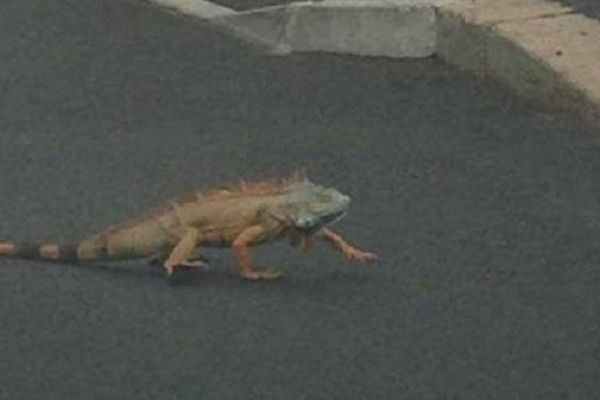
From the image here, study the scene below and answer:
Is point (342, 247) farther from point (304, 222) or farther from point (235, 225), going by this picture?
point (235, 225)

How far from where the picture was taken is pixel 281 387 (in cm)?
423

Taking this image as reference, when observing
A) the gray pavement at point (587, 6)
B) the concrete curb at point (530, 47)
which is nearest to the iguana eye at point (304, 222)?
the concrete curb at point (530, 47)

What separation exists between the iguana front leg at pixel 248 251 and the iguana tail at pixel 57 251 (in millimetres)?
351

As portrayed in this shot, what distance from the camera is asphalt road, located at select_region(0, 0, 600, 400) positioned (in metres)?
4.34

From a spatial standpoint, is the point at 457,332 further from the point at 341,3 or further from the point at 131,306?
the point at 341,3

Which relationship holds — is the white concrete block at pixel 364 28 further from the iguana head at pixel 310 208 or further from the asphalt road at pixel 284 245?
the iguana head at pixel 310 208

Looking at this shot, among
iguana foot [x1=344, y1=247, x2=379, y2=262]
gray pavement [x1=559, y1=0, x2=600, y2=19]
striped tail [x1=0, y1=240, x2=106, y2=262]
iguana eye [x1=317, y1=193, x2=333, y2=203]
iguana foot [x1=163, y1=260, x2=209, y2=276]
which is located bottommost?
striped tail [x1=0, y1=240, x2=106, y2=262]

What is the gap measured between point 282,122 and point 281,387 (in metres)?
2.44

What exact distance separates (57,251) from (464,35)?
2641 millimetres

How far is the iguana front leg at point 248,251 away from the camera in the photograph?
4766mm

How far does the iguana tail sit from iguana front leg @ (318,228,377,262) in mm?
551

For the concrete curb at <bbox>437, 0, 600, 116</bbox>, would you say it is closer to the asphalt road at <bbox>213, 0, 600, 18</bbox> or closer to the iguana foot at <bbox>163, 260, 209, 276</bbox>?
the asphalt road at <bbox>213, 0, 600, 18</bbox>

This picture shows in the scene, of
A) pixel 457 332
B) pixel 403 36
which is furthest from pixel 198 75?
pixel 457 332

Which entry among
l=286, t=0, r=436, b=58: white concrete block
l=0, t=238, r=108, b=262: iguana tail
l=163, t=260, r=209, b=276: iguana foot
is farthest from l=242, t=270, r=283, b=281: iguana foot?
l=286, t=0, r=436, b=58: white concrete block
